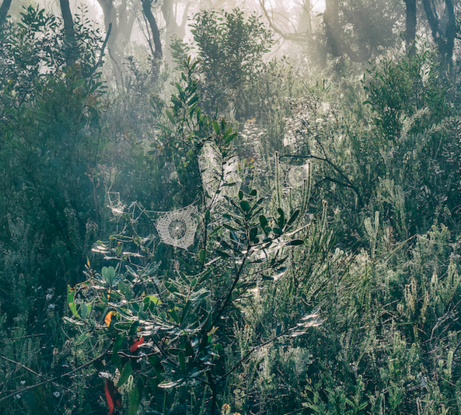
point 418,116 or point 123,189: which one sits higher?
point 418,116

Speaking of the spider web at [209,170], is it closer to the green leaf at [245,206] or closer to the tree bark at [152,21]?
the green leaf at [245,206]

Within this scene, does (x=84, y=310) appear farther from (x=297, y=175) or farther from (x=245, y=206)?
(x=297, y=175)

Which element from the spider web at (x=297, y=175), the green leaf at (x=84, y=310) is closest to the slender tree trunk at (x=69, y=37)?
the spider web at (x=297, y=175)

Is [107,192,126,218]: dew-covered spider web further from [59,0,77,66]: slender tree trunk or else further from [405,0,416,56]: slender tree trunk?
[405,0,416,56]: slender tree trunk

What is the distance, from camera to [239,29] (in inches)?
248

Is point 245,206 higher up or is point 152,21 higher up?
point 152,21

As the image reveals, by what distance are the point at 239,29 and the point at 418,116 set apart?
13.9 feet

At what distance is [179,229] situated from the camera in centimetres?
197

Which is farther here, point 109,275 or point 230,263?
point 230,263

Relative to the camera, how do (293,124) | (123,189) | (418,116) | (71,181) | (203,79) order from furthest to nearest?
(203,79)
(293,124)
(123,189)
(418,116)
(71,181)

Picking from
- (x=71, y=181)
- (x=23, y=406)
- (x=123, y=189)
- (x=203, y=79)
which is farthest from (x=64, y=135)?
(x=203, y=79)

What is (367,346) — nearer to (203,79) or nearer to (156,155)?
(156,155)

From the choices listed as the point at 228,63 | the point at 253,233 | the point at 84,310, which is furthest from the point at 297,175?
the point at 228,63

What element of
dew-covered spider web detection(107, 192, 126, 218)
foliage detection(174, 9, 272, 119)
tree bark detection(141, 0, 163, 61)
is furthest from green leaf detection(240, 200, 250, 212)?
tree bark detection(141, 0, 163, 61)
